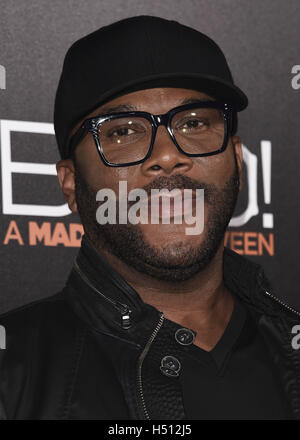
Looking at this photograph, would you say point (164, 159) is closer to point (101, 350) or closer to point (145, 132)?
point (145, 132)

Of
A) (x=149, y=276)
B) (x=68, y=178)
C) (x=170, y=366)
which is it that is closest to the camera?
(x=170, y=366)

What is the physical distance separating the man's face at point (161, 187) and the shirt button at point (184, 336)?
10 centimetres

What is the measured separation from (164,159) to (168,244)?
14 cm

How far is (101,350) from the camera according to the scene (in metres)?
1.06

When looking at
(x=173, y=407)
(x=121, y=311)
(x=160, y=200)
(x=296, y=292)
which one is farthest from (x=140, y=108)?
(x=296, y=292)

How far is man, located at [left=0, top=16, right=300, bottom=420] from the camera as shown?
1.00 metres

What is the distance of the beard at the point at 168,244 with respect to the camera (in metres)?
1.09

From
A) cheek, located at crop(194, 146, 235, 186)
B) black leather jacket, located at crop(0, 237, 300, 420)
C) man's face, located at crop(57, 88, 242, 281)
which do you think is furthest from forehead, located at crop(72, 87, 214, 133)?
black leather jacket, located at crop(0, 237, 300, 420)

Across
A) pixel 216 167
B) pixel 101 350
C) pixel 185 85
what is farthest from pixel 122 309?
pixel 185 85

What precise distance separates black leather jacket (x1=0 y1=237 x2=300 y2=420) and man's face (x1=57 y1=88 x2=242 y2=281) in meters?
0.05
